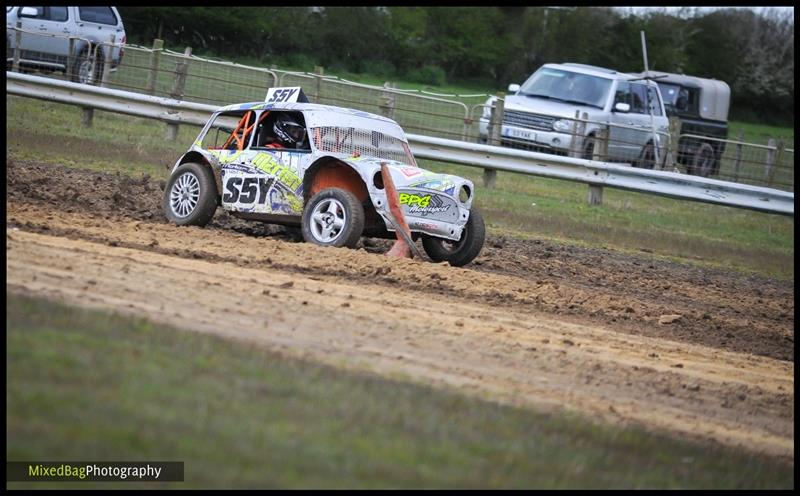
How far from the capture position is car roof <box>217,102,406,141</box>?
40.4ft

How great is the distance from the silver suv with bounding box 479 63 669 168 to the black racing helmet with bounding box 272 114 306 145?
10.1 metres

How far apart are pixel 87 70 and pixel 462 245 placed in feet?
43.5

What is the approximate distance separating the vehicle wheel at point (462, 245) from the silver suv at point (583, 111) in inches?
395

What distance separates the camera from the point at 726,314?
11.8 m

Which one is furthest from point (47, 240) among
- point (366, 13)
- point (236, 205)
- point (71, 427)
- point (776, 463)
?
point (366, 13)

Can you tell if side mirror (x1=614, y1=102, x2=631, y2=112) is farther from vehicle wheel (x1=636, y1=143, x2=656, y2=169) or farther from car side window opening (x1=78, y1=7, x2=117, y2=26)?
car side window opening (x1=78, y1=7, x2=117, y2=26)

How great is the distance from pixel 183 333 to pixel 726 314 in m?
6.51

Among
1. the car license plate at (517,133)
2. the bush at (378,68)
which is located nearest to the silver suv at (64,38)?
the car license plate at (517,133)

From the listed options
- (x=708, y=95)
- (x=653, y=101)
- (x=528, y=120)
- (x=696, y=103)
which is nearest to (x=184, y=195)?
(x=528, y=120)

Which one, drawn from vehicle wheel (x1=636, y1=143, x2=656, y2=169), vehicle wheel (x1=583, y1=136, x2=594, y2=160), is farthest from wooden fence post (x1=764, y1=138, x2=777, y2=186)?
vehicle wheel (x1=583, y1=136, x2=594, y2=160)

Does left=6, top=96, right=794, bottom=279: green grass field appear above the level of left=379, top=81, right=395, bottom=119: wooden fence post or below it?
below

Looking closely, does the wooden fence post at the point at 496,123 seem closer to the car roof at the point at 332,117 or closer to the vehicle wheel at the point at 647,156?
the vehicle wheel at the point at 647,156

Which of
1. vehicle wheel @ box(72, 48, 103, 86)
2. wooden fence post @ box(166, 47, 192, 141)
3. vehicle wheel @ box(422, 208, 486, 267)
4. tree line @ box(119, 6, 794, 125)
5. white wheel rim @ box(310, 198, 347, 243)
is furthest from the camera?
tree line @ box(119, 6, 794, 125)

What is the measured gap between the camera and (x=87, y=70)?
23.2 metres
